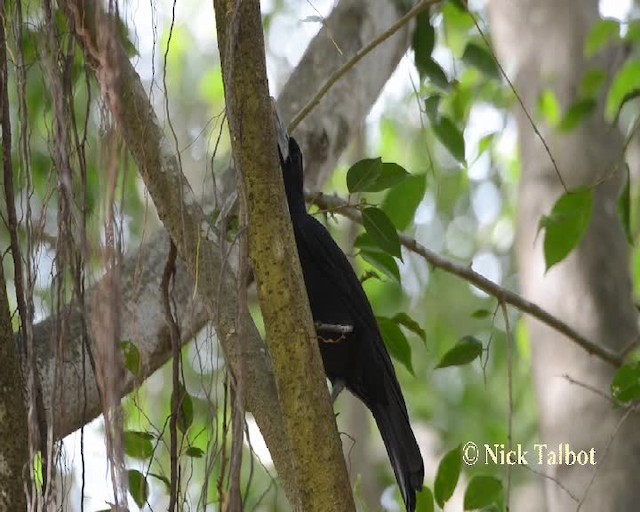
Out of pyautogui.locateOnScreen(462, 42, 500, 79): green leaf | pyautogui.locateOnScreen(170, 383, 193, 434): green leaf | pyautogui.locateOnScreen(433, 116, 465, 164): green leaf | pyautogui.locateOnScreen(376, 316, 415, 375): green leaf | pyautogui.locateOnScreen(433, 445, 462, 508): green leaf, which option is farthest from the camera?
pyautogui.locateOnScreen(462, 42, 500, 79): green leaf

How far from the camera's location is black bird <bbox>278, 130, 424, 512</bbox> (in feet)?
9.81

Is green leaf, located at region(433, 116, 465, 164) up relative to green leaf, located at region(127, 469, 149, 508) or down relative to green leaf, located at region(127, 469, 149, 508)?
up

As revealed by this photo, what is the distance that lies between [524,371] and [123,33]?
574cm

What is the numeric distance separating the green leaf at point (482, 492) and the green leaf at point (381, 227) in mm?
628

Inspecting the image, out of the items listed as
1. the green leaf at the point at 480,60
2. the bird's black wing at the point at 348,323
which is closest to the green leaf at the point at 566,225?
the bird's black wing at the point at 348,323

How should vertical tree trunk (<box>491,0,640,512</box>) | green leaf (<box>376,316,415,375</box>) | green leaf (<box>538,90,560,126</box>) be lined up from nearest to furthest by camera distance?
green leaf (<box>376,316,415,375</box>), vertical tree trunk (<box>491,0,640,512</box>), green leaf (<box>538,90,560,126</box>)

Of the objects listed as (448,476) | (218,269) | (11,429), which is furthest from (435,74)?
(11,429)

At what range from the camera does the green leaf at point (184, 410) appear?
219 centimetres

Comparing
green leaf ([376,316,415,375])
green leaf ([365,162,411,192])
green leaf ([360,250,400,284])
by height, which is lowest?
green leaf ([376,316,415,375])

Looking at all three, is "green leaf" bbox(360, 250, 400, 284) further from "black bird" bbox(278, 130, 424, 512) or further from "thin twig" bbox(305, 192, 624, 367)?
"black bird" bbox(278, 130, 424, 512)

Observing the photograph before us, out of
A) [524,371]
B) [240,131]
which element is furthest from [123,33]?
[524,371]

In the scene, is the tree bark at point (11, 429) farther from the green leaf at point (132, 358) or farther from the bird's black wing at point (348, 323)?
the bird's black wing at point (348, 323)

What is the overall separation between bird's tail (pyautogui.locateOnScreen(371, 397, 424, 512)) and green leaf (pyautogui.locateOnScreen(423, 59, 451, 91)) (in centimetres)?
90

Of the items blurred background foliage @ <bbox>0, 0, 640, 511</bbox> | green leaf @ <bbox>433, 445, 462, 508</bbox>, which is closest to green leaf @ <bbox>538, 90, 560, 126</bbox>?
blurred background foliage @ <bbox>0, 0, 640, 511</bbox>
